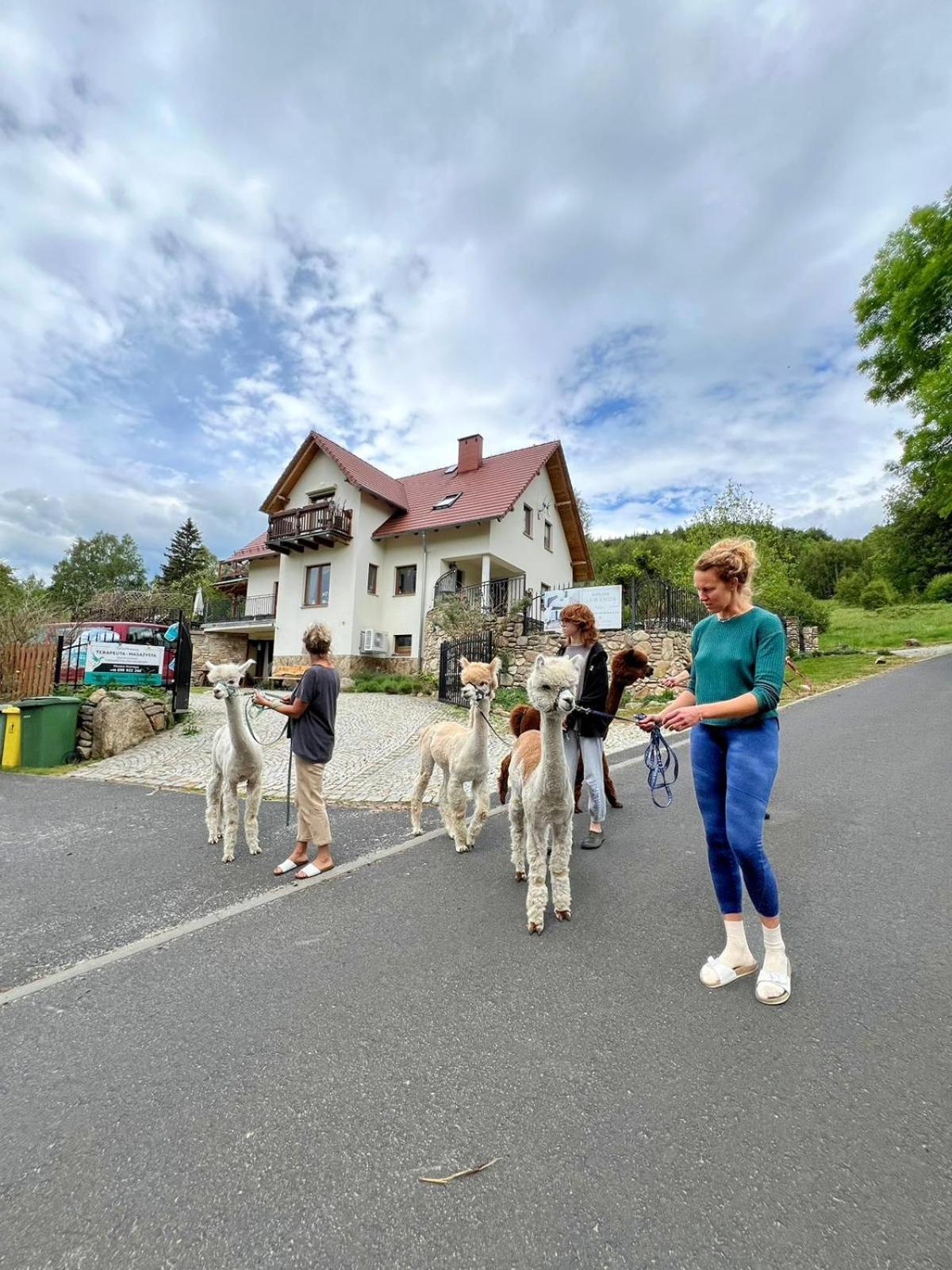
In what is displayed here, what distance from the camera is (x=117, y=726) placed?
32.4 ft

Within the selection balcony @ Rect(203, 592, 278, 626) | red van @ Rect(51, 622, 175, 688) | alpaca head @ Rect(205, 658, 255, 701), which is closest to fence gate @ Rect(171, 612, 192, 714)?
red van @ Rect(51, 622, 175, 688)

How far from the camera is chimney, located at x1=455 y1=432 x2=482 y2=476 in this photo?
2764 cm

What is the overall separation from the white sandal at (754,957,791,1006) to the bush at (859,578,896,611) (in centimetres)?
6051

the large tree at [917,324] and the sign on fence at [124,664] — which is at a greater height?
the large tree at [917,324]

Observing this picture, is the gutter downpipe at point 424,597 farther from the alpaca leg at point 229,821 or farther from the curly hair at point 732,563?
the curly hair at point 732,563

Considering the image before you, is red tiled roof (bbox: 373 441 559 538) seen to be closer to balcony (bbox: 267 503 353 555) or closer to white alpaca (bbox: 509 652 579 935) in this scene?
balcony (bbox: 267 503 353 555)

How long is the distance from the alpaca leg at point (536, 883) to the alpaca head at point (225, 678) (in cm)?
255

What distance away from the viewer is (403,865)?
4547mm

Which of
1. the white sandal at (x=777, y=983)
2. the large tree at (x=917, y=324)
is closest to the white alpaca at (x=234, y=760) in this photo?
the white sandal at (x=777, y=983)

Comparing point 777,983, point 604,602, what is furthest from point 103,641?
point 777,983

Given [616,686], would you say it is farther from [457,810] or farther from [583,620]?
[457,810]

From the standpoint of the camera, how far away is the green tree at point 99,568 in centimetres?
5831

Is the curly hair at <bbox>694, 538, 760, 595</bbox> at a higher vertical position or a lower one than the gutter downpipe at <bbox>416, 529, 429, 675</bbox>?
lower

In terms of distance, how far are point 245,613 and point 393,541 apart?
32.3ft
